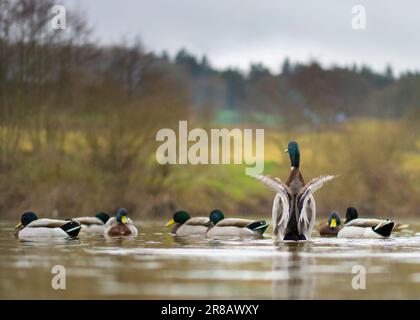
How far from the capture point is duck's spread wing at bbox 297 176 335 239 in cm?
1717

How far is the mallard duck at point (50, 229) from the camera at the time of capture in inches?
752

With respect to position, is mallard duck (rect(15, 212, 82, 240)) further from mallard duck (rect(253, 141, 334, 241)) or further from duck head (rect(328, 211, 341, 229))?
duck head (rect(328, 211, 341, 229))

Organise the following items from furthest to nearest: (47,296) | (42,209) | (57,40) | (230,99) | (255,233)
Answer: (230,99)
(57,40)
(42,209)
(255,233)
(47,296)

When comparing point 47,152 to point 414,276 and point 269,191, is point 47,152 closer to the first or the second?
point 269,191

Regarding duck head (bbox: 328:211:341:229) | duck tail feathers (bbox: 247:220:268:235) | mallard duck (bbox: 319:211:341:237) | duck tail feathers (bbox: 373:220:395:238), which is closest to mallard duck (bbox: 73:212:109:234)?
duck tail feathers (bbox: 247:220:268:235)

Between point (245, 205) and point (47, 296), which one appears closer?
point (47, 296)

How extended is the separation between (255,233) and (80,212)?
16552 millimetres

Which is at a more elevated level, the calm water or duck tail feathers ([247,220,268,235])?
duck tail feathers ([247,220,268,235])

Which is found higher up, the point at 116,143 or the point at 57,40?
the point at 57,40

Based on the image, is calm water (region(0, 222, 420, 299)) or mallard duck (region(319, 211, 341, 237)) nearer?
calm water (region(0, 222, 420, 299))

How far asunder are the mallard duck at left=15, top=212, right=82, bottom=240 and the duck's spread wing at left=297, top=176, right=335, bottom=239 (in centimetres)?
427

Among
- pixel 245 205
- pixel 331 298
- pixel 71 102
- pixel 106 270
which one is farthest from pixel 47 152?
pixel 331 298

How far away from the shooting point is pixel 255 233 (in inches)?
795

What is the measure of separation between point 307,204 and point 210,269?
5.22 m
